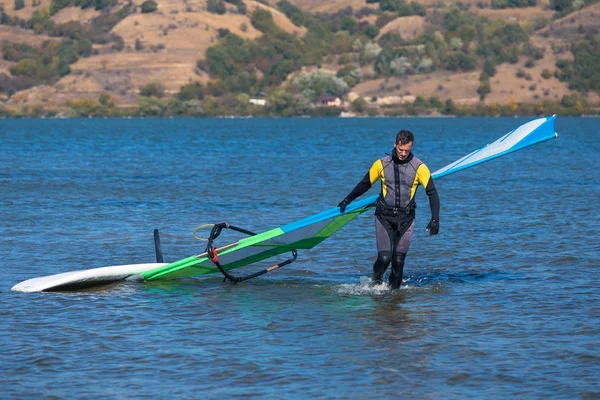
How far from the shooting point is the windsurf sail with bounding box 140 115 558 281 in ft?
46.4

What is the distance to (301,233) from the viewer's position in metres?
14.8

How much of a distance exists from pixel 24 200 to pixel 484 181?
17520mm

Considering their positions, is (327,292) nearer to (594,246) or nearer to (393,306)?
(393,306)

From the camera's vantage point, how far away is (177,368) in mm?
10422

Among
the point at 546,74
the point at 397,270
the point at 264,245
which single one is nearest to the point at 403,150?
the point at 397,270

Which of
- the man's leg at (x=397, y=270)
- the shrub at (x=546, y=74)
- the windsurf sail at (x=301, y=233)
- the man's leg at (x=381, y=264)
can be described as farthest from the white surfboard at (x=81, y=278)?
the shrub at (x=546, y=74)

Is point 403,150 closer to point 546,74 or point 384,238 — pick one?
point 384,238

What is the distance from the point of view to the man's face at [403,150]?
41.1 ft

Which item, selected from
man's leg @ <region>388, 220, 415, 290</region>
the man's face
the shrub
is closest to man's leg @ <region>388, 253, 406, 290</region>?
man's leg @ <region>388, 220, 415, 290</region>

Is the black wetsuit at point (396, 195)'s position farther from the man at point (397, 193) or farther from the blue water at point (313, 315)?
the blue water at point (313, 315)

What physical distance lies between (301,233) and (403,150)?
2.75 m

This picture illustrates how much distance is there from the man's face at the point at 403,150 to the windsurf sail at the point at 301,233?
122 centimetres

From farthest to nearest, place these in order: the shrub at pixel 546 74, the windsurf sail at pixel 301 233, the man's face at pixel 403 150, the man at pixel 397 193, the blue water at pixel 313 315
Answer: the shrub at pixel 546 74
the windsurf sail at pixel 301 233
the man at pixel 397 193
the man's face at pixel 403 150
the blue water at pixel 313 315

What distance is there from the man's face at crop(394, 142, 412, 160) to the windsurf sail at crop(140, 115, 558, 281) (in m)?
1.22
